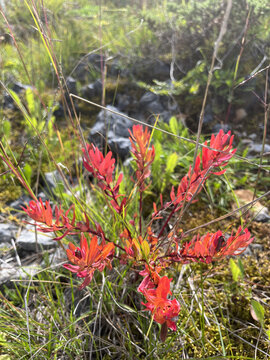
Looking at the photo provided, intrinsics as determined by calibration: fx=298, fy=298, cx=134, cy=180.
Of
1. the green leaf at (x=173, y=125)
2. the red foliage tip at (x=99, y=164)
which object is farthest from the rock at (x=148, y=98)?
the red foliage tip at (x=99, y=164)

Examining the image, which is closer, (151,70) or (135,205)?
(135,205)

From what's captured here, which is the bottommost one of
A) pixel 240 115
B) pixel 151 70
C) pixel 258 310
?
pixel 258 310

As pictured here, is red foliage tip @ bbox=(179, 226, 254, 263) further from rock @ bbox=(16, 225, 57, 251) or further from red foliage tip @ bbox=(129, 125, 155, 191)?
rock @ bbox=(16, 225, 57, 251)

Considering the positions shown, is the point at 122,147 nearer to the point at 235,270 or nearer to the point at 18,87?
the point at 235,270

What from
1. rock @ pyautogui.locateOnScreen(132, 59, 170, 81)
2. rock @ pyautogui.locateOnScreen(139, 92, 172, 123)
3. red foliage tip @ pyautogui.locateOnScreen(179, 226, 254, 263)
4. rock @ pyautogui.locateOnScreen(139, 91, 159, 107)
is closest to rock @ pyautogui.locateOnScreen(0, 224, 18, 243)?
red foliage tip @ pyautogui.locateOnScreen(179, 226, 254, 263)

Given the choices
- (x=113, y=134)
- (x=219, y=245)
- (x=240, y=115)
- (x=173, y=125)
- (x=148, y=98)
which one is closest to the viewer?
(x=219, y=245)

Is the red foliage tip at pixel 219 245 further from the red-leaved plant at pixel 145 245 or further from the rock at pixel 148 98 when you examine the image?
the rock at pixel 148 98

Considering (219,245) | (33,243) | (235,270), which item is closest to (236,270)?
(235,270)

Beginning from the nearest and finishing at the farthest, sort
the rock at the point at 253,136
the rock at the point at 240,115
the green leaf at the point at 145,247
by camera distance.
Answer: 1. the green leaf at the point at 145,247
2. the rock at the point at 253,136
3. the rock at the point at 240,115
